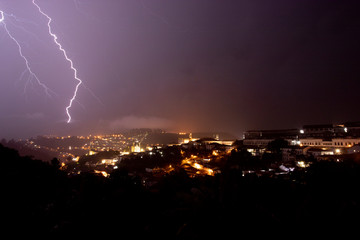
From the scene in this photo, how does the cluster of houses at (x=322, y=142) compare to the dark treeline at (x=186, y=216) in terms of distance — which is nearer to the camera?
the dark treeline at (x=186, y=216)

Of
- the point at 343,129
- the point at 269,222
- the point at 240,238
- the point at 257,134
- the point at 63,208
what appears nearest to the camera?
→ the point at 240,238

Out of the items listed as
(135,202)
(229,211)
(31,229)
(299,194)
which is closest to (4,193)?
(31,229)

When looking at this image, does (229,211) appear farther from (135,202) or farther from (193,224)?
(135,202)

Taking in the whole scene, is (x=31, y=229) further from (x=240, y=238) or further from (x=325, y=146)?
(x=325, y=146)

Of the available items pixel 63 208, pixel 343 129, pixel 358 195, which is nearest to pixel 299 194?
pixel 358 195

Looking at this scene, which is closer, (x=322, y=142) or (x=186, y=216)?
(x=186, y=216)

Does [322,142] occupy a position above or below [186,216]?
above

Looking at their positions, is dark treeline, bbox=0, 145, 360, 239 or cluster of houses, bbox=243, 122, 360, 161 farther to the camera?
cluster of houses, bbox=243, 122, 360, 161

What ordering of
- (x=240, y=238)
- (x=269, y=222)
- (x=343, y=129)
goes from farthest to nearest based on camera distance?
(x=343, y=129) < (x=269, y=222) < (x=240, y=238)

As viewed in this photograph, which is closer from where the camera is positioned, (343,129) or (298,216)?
(298,216)

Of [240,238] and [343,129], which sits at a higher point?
[343,129]
